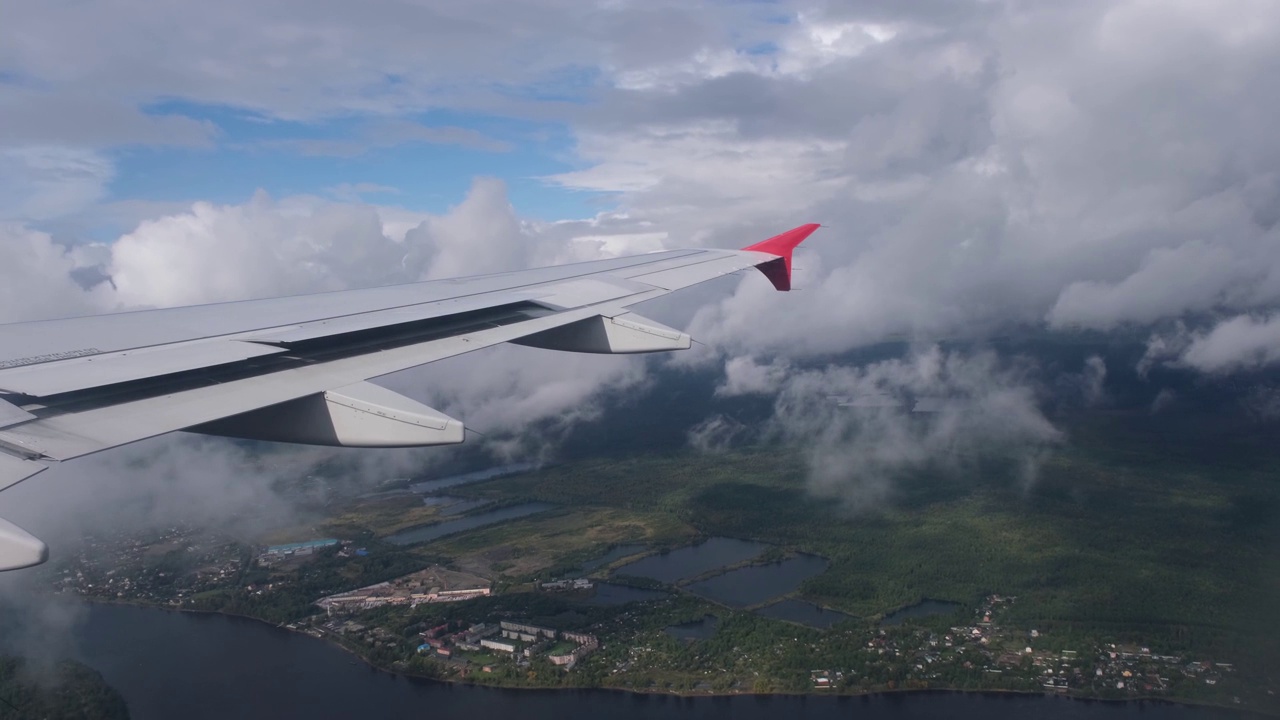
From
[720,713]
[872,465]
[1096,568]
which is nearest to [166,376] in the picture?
[720,713]

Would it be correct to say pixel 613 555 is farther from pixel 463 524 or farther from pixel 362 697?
pixel 362 697

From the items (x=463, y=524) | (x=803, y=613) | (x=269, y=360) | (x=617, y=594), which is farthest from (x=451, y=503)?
(x=269, y=360)

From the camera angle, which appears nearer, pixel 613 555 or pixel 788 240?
pixel 788 240

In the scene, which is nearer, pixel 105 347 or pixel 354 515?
pixel 105 347

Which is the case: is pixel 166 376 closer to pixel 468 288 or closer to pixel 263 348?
pixel 263 348

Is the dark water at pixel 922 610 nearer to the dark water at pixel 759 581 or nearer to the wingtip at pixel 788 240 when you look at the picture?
the dark water at pixel 759 581

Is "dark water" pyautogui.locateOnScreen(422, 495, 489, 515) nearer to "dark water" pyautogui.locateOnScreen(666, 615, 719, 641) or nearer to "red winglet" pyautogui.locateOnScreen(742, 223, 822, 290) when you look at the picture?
"dark water" pyautogui.locateOnScreen(666, 615, 719, 641)

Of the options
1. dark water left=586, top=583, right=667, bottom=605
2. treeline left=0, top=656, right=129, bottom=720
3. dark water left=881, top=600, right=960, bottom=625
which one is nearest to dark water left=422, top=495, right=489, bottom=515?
dark water left=586, top=583, right=667, bottom=605
